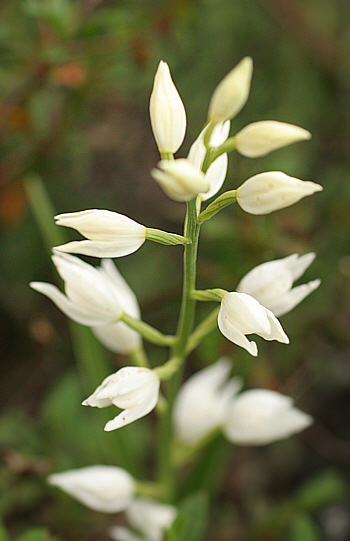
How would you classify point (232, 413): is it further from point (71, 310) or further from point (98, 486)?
point (71, 310)

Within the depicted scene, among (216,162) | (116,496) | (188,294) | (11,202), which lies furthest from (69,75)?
(116,496)

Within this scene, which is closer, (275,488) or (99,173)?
(275,488)

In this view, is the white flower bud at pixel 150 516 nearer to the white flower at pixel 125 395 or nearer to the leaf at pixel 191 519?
the leaf at pixel 191 519

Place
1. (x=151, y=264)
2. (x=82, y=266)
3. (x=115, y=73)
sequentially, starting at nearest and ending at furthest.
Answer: (x=82, y=266)
(x=115, y=73)
(x=151, y=264)

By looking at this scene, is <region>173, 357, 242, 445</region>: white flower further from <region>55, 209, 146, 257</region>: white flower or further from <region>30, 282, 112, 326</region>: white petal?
<region>55, 209, 146, 257</region>: white flower

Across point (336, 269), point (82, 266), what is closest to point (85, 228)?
point (82, 266)

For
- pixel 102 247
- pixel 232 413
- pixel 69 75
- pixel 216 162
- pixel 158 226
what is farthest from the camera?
pixel 158 226

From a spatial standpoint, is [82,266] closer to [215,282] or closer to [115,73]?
[215,282]

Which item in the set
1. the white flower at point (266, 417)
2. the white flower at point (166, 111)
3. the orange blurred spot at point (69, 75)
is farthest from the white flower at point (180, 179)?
the orange blurred spot at point (69, 75)
